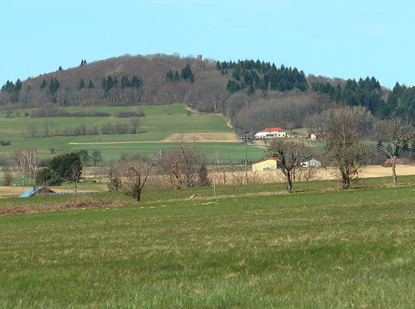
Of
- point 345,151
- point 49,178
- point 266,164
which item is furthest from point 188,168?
→ point 266,164

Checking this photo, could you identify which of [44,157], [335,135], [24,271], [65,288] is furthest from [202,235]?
[44,157]

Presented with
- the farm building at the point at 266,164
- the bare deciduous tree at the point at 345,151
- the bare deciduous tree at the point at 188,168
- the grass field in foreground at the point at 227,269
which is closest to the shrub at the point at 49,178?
the bare deciduous tree at the point at 188,168

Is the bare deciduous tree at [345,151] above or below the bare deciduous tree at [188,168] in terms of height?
above

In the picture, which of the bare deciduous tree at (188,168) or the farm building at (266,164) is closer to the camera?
the bare deciduous tree at (188,168)

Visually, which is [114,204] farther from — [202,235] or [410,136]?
[202,235]

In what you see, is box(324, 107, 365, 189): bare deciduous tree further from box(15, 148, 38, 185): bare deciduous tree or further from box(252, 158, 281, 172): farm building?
box(15, 148, 38, 185): bare deciduous tree

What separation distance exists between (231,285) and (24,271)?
6422mm

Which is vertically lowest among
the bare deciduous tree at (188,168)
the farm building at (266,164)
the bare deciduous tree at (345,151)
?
the farm building at (266,164)

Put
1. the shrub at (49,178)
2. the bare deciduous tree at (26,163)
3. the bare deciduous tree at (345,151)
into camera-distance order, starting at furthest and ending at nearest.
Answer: the bare deciduous tree at (26,163)
the shrub at (49,178)
the bare deciduous tree at (345,151)

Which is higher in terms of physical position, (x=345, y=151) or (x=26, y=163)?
(x=345, y=151)

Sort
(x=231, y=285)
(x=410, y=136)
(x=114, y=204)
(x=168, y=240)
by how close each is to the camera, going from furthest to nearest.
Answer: (x=410, y=136), (x=114, y=204), (x=168, y=240), (x=231, y=285)

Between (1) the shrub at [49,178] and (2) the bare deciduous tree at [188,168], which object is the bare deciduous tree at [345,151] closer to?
(2) the bare deciduous tree at [188,168]

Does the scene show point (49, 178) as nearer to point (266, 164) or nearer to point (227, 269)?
point (266, 164)

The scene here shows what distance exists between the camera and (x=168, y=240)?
2206 centimetres
